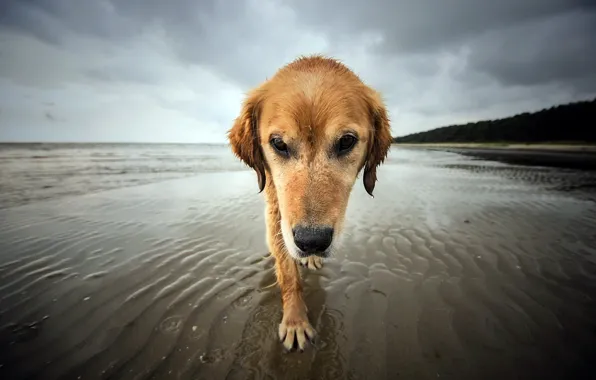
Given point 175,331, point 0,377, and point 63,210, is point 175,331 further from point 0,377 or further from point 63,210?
point 63,210

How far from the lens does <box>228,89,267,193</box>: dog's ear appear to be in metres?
3.10

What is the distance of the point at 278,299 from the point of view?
319cm

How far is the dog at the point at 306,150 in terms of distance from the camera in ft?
6.80

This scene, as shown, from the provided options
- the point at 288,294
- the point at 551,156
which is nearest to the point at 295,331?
the point at 288,294

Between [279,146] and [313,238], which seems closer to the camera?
[313,238]

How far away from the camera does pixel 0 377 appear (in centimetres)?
204

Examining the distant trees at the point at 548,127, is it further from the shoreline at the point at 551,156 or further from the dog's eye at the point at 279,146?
the dog's eye at the point at 279,146

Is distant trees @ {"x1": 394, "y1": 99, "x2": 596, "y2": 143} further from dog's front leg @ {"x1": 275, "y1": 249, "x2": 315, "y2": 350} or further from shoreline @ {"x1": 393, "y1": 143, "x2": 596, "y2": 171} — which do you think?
dog's front leg @ {"x1": 275, "y1": 249, "x2": 315, "y2": 350}

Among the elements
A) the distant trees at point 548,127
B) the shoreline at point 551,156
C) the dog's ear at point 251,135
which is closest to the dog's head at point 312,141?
the dog's ear at point 251,135

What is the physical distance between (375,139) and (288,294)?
215 centimetres

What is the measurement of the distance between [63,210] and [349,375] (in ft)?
25.1

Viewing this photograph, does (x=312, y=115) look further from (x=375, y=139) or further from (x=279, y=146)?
(x=375, y=139)

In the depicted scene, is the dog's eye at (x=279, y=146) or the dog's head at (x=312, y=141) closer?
the dog's head at (x=312, y=141)

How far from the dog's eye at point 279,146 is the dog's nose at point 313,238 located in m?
0.90
